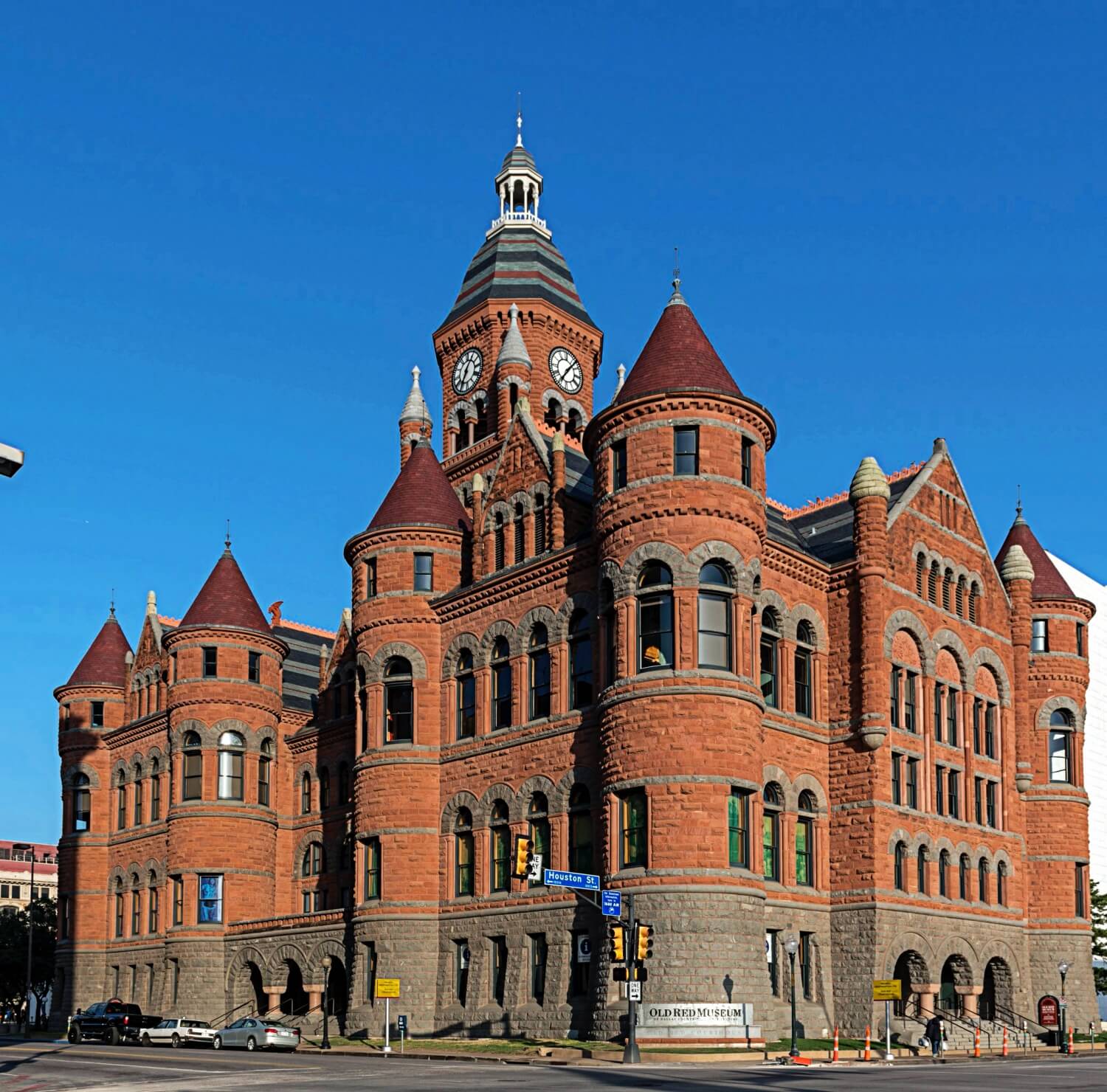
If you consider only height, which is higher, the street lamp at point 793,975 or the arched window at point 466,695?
the arched window at point 466,695

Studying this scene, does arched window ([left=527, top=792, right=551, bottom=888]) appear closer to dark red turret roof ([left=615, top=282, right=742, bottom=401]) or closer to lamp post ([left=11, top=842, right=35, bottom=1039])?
dark red turret roof ([left=615, top=282, right=742, bottom=401])

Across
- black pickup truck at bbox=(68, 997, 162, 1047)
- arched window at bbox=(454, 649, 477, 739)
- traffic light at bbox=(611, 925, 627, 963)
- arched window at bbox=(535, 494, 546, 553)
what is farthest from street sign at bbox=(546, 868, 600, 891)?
black pickup truck at bbox=(68, 997, 162, 1047)

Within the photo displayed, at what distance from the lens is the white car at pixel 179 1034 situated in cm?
5181

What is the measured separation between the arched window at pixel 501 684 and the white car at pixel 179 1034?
1489cm

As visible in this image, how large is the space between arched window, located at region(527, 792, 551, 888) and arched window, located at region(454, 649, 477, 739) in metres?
4.30

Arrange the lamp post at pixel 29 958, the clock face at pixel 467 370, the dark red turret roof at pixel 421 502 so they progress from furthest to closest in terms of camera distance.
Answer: the clock face at pixel 467 370
the lamp post at pixel 29 958
the dark red turret roof at pixel 421 502

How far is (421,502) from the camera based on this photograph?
54.8 m

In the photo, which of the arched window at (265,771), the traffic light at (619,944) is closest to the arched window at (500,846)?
the traffic light at (619,944)

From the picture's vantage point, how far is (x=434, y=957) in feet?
167

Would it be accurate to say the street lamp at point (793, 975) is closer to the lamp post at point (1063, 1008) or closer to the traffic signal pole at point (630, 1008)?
the traffic signal pole at point (630, 1008)

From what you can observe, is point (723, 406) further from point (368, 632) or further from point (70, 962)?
point (70, 962)

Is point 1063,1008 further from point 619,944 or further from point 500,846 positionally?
point 619,944

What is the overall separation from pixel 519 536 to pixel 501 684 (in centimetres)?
521

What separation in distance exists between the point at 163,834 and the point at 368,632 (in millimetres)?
18778
